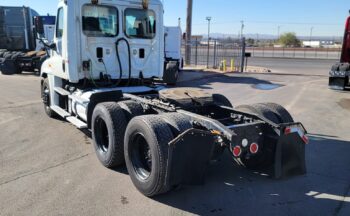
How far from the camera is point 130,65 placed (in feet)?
24.6

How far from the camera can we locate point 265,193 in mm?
4480

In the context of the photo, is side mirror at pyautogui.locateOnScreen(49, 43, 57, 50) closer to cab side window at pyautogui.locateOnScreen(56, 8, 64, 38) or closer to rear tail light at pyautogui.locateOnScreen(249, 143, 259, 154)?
cab side window at pyautogui.locateOnScreen(56, 8, 64, 38)

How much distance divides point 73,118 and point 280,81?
12049mm

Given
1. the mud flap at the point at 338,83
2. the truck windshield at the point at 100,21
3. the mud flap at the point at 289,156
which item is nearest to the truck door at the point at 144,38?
the truck windshield at the point at 100,21

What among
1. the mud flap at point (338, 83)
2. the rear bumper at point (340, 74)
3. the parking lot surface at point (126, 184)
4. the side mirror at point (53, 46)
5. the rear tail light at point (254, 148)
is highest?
the side mirror at point (53, 46)

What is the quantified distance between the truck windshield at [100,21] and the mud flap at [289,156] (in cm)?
431

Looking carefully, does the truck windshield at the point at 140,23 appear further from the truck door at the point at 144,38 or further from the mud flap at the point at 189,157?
the mud flap at the point at 189,157

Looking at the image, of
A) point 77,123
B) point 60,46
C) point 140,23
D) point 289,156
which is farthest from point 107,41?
point 289,156

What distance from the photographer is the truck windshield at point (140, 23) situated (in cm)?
729

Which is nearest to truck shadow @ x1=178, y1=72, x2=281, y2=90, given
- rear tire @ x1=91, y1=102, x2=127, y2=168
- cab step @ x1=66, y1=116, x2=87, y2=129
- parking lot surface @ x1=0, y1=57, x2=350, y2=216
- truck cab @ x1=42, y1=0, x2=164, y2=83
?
truck cab @ x1=42, y1=0, x2=164, y2=83

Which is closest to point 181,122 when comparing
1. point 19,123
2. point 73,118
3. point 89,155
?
point 89,155

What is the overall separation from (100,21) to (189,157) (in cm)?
414

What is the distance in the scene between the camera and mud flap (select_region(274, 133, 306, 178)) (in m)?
4.41

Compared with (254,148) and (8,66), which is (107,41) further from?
(8,66)
